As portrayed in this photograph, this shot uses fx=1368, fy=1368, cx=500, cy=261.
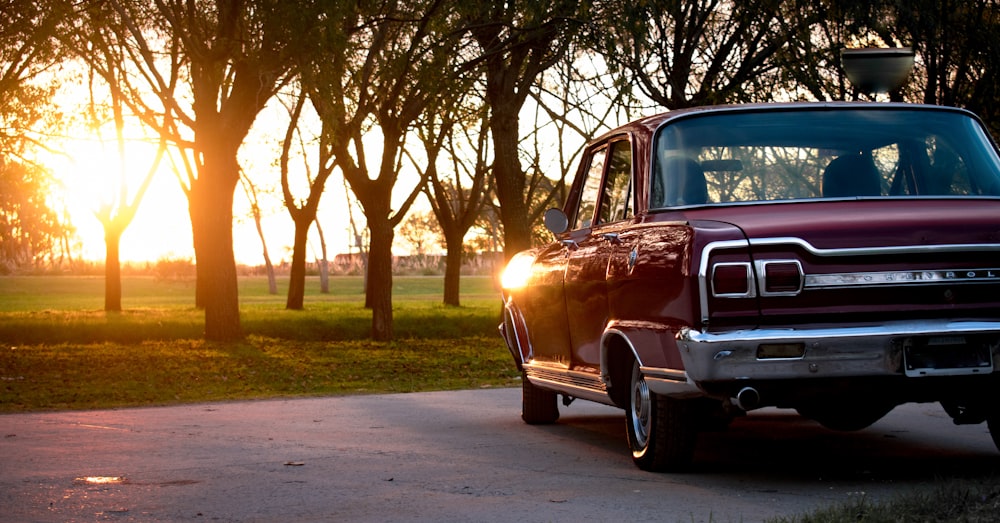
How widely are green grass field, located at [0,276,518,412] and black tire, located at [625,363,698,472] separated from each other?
740 cm

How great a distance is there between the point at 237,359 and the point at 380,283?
5.86 meters

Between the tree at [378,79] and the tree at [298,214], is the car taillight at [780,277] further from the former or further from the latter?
the tree at [298,214]

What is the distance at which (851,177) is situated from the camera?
778cm

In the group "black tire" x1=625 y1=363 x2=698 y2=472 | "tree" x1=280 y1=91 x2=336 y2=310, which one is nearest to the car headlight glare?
"black tire" x1=625 y1=363 x2=698 y2=472

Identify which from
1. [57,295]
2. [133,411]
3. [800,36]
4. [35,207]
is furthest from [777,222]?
[57,295]

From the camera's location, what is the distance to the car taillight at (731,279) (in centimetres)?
655

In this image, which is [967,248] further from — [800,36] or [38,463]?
[800,36]

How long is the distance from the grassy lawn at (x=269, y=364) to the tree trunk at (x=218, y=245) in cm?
47

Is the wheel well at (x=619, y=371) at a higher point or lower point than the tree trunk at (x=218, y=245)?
lower

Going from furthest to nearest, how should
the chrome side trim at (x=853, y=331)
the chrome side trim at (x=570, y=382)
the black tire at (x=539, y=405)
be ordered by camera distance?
the black tire at (x=539, y=405), the chrome side trim at (x=570, y=382), the chrome side trim at (x=853, y=331)

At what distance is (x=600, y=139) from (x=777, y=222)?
2.63m

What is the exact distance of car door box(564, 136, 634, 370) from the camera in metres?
7.97

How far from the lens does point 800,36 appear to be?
65.9 feet

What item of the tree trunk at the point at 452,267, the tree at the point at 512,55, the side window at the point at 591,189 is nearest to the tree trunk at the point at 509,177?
the tree at the point at 512,55
